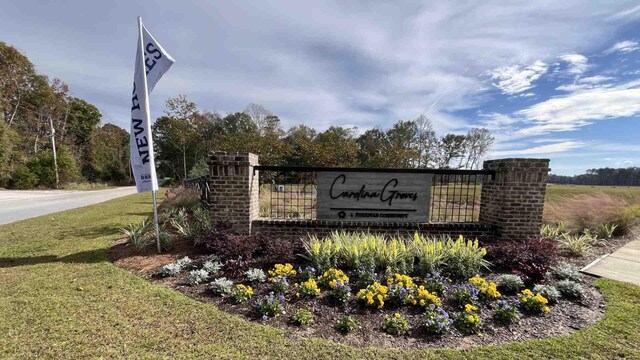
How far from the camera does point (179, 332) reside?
2633 mm

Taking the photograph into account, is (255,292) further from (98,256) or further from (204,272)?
(98,256)

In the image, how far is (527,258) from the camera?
4227 millimetres

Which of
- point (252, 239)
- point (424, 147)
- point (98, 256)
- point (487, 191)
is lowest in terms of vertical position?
point (98, 256)

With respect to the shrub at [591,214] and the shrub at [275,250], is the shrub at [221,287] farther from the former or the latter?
the shrub at [591,214]

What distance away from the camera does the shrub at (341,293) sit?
319 cm

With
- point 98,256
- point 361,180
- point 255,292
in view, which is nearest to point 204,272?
point 255,292

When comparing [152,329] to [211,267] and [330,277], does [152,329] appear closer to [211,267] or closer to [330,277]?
[211,267]

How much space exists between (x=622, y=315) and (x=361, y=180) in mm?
3712

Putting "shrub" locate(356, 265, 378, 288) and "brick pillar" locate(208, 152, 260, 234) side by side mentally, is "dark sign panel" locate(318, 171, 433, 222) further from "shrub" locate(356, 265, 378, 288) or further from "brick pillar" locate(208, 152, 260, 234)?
"shrub" locate(356, 265, 378, 288)

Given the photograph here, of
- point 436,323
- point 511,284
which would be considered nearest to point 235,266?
point 436,323

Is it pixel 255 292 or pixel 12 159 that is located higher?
pixel 12 159

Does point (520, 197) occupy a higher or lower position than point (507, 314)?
higher

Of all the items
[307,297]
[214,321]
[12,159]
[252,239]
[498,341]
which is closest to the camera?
[498,341]

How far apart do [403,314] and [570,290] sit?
7.11ft
